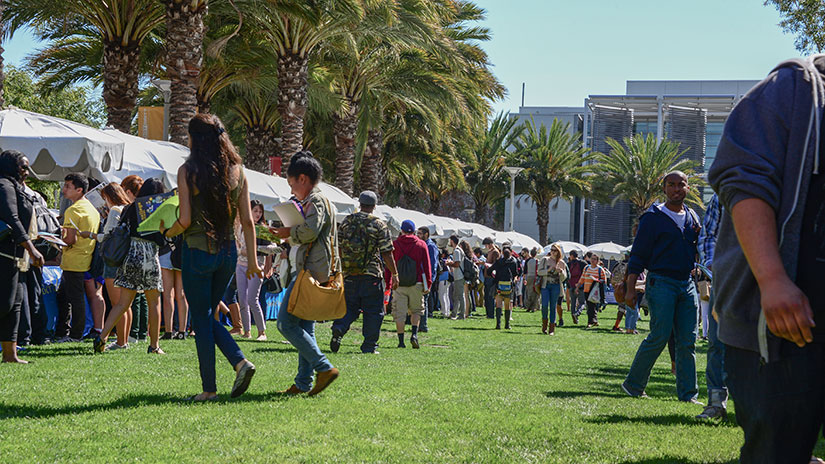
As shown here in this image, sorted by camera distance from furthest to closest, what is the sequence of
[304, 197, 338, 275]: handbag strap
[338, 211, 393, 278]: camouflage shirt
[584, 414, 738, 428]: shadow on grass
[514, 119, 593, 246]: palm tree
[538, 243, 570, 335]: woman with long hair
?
1. [514, 119, 593, 246]: palm tree
2. [538, 243, 570, 335]: woman with long hair
3. [338, 211, 393, 278]: camouflage shirt
4. [304, 197, 338, 275]: handbag strap
5. [584, 414, 738, 428]: shadow on grass

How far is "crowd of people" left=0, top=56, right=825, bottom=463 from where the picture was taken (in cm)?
246

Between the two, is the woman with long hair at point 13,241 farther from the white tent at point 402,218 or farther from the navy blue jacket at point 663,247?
the white tent at point 402,218

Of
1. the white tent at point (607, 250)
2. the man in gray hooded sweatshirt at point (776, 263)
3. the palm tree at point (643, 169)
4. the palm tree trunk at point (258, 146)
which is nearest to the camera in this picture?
the man in gray hooded sweatshirt at point (776, 263)

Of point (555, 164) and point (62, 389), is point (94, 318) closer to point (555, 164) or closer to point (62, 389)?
point (62, 389)

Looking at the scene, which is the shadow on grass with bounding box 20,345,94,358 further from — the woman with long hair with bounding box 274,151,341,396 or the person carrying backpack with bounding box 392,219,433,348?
the person carrying backpack with bounding box 392,219,433,348

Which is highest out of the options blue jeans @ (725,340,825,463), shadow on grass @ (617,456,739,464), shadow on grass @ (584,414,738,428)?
blue jeans @ (725,340,825,463)

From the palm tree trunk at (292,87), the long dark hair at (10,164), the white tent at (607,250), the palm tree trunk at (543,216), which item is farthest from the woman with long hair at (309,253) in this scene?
the palm tree trunk at (543,216)

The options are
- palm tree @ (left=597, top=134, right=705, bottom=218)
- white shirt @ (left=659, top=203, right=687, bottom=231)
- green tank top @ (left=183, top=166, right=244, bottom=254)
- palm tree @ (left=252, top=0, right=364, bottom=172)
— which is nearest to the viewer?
green tank top @ (left=183, top=166, right=244, bottom=254)

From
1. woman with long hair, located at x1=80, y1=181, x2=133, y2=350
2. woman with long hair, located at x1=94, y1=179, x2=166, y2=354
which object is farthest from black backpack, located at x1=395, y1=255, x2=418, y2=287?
woman with long hair, located at x1=94, y1=179, x2=166, y2=354

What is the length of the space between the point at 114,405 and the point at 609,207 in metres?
Answer: 66.5

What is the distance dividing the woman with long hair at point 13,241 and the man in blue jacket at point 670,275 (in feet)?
15.8

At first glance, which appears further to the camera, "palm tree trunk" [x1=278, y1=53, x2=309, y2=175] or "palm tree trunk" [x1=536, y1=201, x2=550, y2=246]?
"palm tree trunk" [x1=536, y1=201, x2=550, y2=246]

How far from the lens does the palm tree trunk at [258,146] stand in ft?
99.3

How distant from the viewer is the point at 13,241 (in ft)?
23.3
